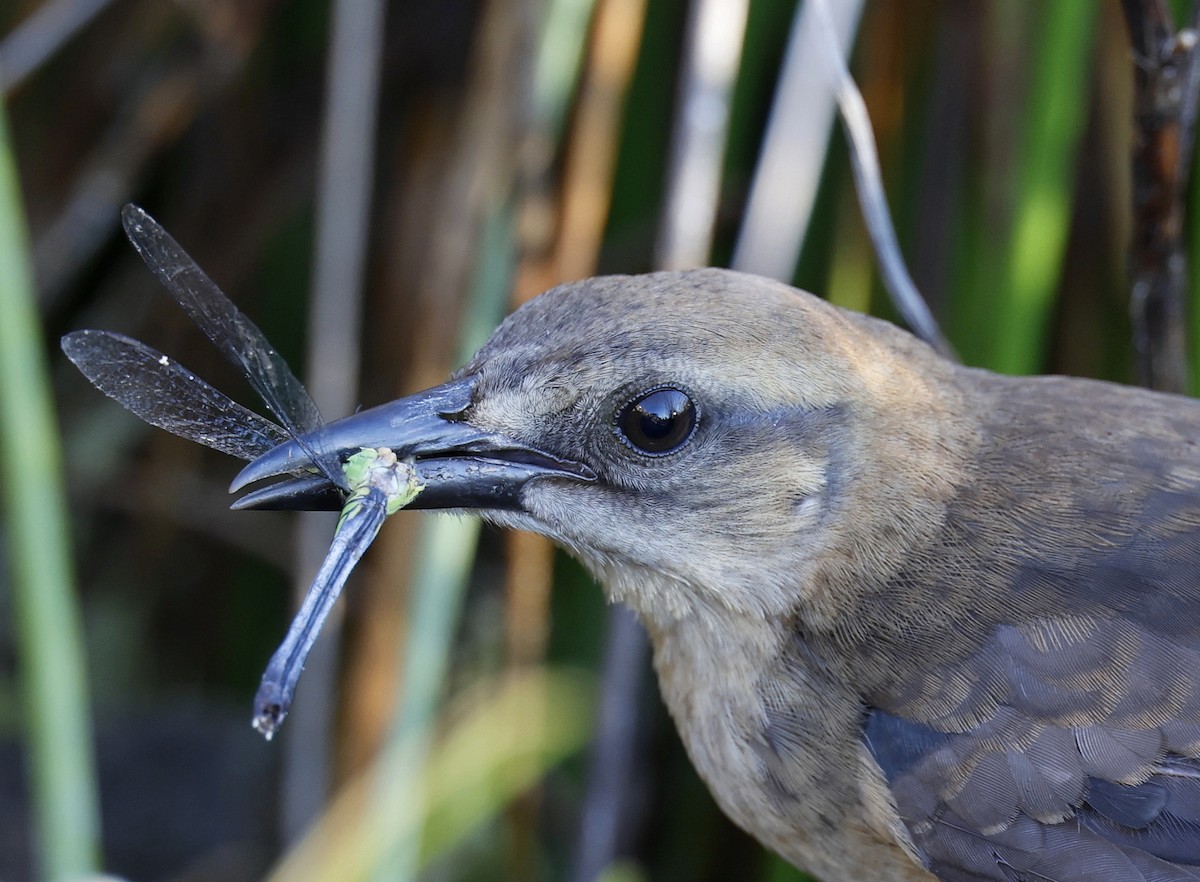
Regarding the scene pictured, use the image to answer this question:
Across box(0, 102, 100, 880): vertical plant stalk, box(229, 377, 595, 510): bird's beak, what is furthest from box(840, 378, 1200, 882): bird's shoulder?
box(0, 102, 100, 880): vertical plant stalk

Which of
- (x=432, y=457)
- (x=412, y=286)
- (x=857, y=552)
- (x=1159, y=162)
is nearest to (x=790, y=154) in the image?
(x=1159, y=162)

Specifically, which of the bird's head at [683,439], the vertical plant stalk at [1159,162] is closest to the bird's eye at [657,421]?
the bird's head at [683,439]

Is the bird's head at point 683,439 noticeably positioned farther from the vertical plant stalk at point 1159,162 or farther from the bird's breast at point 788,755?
the vertical plant stalk at point 1159,162

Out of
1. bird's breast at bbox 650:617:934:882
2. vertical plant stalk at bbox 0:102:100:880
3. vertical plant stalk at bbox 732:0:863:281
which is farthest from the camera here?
vertical plant stalk at bbox 732:0:863:281

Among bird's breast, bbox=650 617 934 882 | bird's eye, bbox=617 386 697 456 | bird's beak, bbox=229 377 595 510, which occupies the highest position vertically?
bird's eye, bbox=617 386 697 456

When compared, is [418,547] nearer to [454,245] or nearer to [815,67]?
[454,245]

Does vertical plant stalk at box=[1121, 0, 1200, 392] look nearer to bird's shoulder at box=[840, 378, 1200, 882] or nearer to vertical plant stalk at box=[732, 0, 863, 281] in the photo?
bird's shoulder at box=[840, 378, 1200, 882]

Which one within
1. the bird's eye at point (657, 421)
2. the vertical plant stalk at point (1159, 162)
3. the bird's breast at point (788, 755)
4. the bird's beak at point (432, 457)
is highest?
the vertical plant stalk at point (1159, 162)

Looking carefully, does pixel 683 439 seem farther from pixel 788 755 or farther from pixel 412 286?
pixel 412 286
